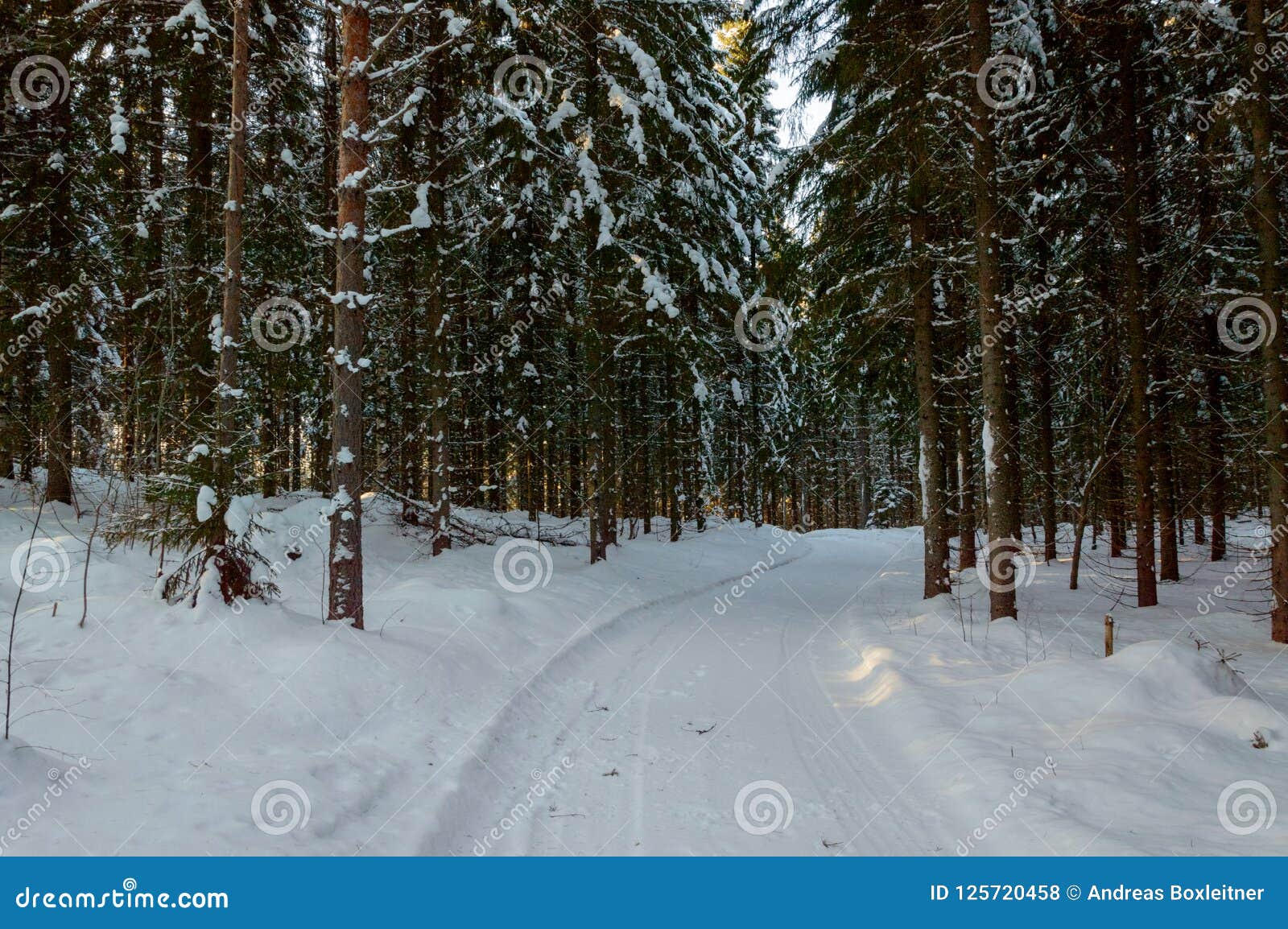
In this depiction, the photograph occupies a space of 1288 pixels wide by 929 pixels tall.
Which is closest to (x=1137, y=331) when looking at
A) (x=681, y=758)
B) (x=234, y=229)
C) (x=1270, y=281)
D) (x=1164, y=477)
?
(x=1270, y=281)

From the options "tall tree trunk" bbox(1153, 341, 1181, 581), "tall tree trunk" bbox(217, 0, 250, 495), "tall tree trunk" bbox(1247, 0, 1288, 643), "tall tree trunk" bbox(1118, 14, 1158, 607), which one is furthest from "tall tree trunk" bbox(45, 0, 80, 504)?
"tall tree trunk" bbox(1153, 341, 1181, 581)

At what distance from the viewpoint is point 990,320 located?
975 centimetres

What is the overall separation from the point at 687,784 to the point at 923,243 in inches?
429

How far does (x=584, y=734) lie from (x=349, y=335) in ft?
16.9

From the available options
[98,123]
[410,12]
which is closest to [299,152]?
[98,123]

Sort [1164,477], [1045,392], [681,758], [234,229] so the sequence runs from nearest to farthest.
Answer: [681,758]
[234,229]
[1164,477]
[1045,392]

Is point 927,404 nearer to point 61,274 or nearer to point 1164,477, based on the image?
point 1164,477

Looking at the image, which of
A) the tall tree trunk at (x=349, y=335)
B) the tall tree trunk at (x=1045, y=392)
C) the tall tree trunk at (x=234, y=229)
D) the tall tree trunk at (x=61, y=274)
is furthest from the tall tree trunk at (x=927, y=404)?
the tall tree trunk at (x=61, y=274)

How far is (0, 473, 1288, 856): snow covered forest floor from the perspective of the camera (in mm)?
3896

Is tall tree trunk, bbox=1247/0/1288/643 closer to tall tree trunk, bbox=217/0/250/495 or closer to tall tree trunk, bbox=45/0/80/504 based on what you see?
tall tree trunk, bbox=217/0/250/495

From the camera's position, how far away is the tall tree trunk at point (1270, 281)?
8.62m

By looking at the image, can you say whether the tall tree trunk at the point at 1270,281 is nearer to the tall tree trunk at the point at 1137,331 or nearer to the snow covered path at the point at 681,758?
the tall tree trunk at the point at 1137,331

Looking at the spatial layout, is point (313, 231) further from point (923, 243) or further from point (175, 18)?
point (923, 243)

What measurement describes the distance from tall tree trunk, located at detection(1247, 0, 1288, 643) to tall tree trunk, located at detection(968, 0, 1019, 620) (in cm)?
311
